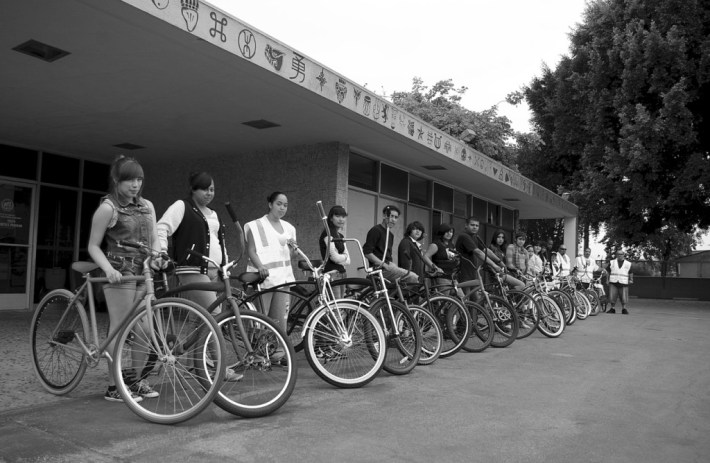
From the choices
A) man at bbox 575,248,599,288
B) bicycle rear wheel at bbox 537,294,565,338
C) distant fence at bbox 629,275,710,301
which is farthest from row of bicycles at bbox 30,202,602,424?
distant fence at bbox 629,275,710,301

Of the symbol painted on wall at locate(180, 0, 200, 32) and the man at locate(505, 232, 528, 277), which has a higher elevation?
the symbol painted on wall at locate(180, 0, 200, 32)

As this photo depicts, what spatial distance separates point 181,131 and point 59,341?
20.5 feet

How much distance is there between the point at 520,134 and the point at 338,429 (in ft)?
76.5

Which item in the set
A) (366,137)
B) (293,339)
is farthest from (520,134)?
(293,339)

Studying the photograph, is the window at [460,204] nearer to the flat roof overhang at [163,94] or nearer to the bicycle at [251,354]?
the flat roof overhang at [163,94]

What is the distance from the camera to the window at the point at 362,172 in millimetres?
11172

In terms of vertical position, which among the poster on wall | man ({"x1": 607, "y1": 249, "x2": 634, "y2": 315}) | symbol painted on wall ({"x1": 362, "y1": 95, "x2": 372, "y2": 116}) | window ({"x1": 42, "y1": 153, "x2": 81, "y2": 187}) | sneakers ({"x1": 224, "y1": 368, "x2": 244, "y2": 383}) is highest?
symbol painted on wall ({"x1": 362, "y1": 95, "x2": 372, "y2": 116})

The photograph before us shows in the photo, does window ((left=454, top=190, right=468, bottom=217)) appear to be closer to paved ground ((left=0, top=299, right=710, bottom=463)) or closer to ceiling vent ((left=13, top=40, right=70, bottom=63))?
paved ground ((left=0, top=299, right=710, bottom=463))

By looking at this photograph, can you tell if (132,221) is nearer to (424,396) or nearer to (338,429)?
(338,429)

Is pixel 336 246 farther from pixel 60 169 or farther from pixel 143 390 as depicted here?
pixel 60 169

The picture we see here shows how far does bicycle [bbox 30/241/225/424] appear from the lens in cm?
361

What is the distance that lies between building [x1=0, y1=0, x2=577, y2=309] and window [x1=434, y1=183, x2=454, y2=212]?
7cm

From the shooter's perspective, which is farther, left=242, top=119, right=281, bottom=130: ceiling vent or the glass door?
the glass door

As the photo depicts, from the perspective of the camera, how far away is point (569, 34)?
2391cm
